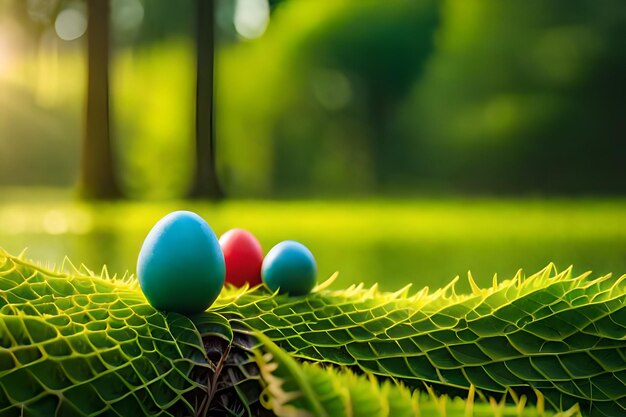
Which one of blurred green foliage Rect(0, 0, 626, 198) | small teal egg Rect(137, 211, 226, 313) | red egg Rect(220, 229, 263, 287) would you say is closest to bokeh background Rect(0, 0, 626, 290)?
blurred green foliage Rect(0, 0, 626, 198)

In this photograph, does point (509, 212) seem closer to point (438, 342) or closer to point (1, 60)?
point (438, 342)

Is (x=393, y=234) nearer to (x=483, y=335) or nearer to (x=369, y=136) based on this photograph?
(x=369, y=136)

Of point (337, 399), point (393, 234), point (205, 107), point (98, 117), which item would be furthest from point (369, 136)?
point (337, 399)

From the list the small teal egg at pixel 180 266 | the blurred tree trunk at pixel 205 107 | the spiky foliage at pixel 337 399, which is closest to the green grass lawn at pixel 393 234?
the blurred tree trunk at pixel 205 107

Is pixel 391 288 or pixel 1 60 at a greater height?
pixel 1 60

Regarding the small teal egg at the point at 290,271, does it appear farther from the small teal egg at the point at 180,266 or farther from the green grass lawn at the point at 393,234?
the green grass lawn at the point at 393,234

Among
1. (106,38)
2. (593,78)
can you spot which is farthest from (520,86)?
(106,38)
